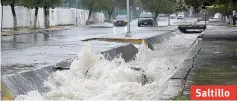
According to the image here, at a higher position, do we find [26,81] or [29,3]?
[29,3]

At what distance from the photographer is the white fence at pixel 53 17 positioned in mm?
43247

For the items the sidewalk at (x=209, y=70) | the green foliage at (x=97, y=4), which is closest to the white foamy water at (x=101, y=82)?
the sidewalk at (x=209, y=70)

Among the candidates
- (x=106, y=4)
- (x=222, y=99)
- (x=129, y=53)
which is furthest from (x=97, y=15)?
(x=222, y=99)

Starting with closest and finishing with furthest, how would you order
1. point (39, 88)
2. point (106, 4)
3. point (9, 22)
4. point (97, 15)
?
point (39, 88) < point (9, 22) < point (106, 4) < point (97, 15)

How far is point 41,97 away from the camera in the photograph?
37.0 feet

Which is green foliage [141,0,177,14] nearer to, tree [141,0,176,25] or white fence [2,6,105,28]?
tree [141,0,176,25]

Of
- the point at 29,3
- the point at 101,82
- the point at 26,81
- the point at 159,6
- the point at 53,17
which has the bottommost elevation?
the point at 101,82

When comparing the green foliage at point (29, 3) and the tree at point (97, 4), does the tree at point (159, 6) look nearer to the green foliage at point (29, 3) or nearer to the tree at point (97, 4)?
the tree at point (97, 4)

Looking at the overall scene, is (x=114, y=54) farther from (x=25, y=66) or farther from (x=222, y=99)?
(x=222, y=99)

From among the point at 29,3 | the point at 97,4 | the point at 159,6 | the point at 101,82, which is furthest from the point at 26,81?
the point at 97,4

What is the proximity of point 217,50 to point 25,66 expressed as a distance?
877 cm

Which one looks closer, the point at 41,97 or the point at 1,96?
the point at 1,96

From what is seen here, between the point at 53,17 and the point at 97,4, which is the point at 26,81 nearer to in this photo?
the point at 53,17

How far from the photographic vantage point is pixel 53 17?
5484cm
